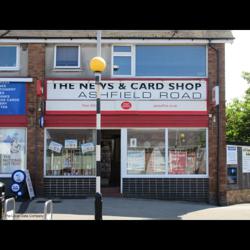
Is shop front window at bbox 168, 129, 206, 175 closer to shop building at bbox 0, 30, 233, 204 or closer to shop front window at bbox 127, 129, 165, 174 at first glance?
shop building at bbox 0, 30, 233, 204

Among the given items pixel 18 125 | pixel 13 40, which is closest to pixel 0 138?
pixel 18 125

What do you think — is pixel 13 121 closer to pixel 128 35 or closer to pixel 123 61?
pixel 123 61

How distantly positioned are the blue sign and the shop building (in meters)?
0.13

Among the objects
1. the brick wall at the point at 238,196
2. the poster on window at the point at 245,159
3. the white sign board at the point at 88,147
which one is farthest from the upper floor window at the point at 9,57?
the poster on window at the point at 245,159

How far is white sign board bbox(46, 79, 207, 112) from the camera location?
53.6 ft

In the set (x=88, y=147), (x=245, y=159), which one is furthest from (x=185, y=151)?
(x=88, y=147)

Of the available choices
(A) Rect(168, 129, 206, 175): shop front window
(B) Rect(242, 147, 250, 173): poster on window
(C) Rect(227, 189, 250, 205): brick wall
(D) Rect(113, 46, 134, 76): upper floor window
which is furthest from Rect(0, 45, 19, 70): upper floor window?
(B) Rect(242, 147, 250, 173): poster on window

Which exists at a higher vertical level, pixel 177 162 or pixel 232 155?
pixel 232 155

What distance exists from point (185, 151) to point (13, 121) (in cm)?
618

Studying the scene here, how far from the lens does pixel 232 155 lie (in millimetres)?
17547

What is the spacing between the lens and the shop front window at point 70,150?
1658cm
